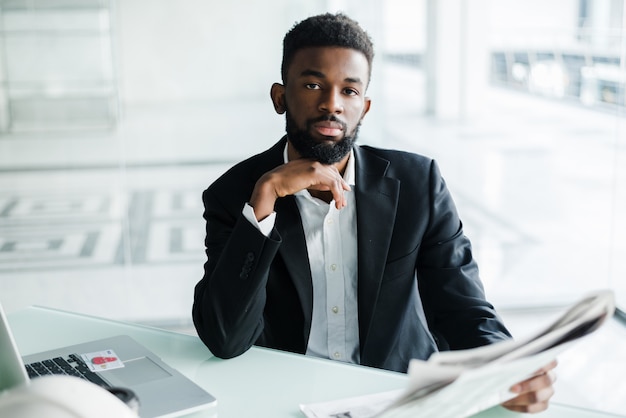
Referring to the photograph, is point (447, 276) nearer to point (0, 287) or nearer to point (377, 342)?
point (377, 342)

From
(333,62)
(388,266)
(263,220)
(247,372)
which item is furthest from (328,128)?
(247,372)

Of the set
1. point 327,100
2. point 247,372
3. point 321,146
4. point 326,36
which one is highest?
point 326,36

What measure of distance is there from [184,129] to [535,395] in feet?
10.2

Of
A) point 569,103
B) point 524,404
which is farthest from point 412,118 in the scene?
point 524,404

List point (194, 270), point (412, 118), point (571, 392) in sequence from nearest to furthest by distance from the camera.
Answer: point (571, 392) → point (194, 270) → point (412, 118)

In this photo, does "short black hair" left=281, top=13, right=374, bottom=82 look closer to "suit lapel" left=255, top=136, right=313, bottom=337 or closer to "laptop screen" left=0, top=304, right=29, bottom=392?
"suit lapel" left=255, top=136, right=313, bottom=337

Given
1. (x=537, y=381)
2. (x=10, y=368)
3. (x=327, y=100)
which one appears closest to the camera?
(x=10, y=368)

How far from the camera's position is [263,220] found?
1705 millimetres

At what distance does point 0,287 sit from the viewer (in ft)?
13.7

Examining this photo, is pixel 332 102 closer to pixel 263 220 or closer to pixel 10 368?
pixel 263 220

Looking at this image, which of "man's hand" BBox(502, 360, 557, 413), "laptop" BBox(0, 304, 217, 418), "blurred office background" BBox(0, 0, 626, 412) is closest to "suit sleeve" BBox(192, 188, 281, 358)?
"laptop" BBox(0, 304, 217, 418)

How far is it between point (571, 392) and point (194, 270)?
211cm

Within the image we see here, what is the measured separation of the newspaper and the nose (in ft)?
2.75

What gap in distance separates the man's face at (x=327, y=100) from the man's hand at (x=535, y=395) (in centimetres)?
Result: 71
